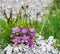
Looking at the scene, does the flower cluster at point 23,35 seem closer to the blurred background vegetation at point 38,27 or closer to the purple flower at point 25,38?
the purple flower at point 25,38

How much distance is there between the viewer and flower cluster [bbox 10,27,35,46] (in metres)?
5.09

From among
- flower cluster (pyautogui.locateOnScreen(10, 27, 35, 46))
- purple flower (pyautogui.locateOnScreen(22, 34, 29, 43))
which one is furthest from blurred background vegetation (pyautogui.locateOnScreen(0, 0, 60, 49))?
purple flower (pyautogui.locateOnScreen(22, 34, 29, 43))

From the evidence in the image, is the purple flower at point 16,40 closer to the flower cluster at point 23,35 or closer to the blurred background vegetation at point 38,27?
the flower cluster at point 23,35

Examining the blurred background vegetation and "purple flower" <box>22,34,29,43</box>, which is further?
the blurred background vegetation

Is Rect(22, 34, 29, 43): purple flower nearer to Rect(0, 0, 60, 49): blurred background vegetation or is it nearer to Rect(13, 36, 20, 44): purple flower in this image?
Rect(13, 36, 20, 44): purple flower

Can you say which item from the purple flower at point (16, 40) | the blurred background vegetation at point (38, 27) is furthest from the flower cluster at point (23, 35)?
the blurred background vegetation at point (38, 27)

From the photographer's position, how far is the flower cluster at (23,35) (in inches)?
200

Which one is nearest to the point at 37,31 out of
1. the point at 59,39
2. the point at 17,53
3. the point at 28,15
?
the point at 59,39

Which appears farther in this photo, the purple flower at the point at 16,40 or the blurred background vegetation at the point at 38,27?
the blurred background vegetation at the point at 38,27

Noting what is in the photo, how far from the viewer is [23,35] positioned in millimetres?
5117

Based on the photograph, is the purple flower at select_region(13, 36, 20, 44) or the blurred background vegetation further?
the blurred background vegetation

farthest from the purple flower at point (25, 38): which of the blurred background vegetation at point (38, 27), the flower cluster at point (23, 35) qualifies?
the blurred background vegetation at point (38, 27)

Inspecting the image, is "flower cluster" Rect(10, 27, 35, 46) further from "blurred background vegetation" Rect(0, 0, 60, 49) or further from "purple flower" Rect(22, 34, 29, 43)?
"blurred background vegetation" Rect(0, 0, 60, 49)

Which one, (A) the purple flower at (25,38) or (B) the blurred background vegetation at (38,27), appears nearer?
(A) the purple flower at (25,38)
